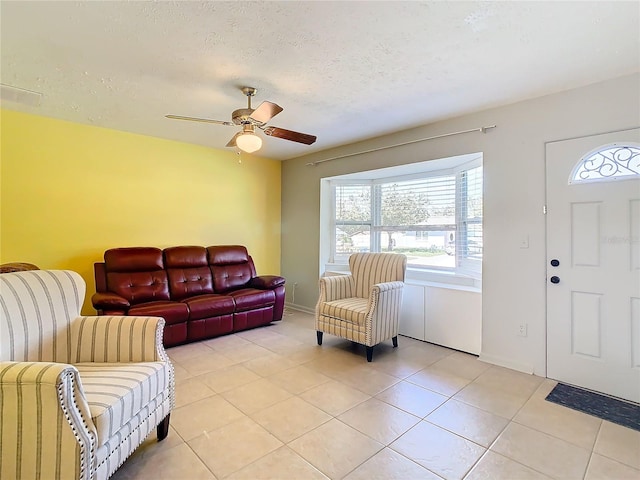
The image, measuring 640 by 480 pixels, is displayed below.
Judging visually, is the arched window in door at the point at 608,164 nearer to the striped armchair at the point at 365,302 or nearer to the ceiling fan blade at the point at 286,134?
the striped armchair at the point at 365,302

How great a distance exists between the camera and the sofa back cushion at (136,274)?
366 centimetres

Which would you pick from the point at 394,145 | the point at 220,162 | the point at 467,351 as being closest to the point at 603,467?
the point at 467,351

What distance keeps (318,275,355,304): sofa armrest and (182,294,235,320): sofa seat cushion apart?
1.13 m

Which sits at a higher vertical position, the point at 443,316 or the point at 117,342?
the point at 117,342

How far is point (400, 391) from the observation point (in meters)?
2.58

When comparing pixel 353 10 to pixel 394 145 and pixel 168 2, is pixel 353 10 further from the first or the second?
pixel 394 145

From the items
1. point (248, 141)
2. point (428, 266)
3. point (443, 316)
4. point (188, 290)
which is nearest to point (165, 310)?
point (188, 290)

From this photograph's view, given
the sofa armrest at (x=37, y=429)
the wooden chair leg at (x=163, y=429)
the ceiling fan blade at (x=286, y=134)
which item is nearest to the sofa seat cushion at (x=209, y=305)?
the wooden chair leg at (x=163, y=429)

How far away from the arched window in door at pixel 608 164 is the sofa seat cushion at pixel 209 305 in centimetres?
361

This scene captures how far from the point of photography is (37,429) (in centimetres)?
126

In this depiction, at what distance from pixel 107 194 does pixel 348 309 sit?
10.5ft

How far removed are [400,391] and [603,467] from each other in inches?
47.7

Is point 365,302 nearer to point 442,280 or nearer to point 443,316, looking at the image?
point 443,316

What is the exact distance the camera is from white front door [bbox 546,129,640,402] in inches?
95.9
